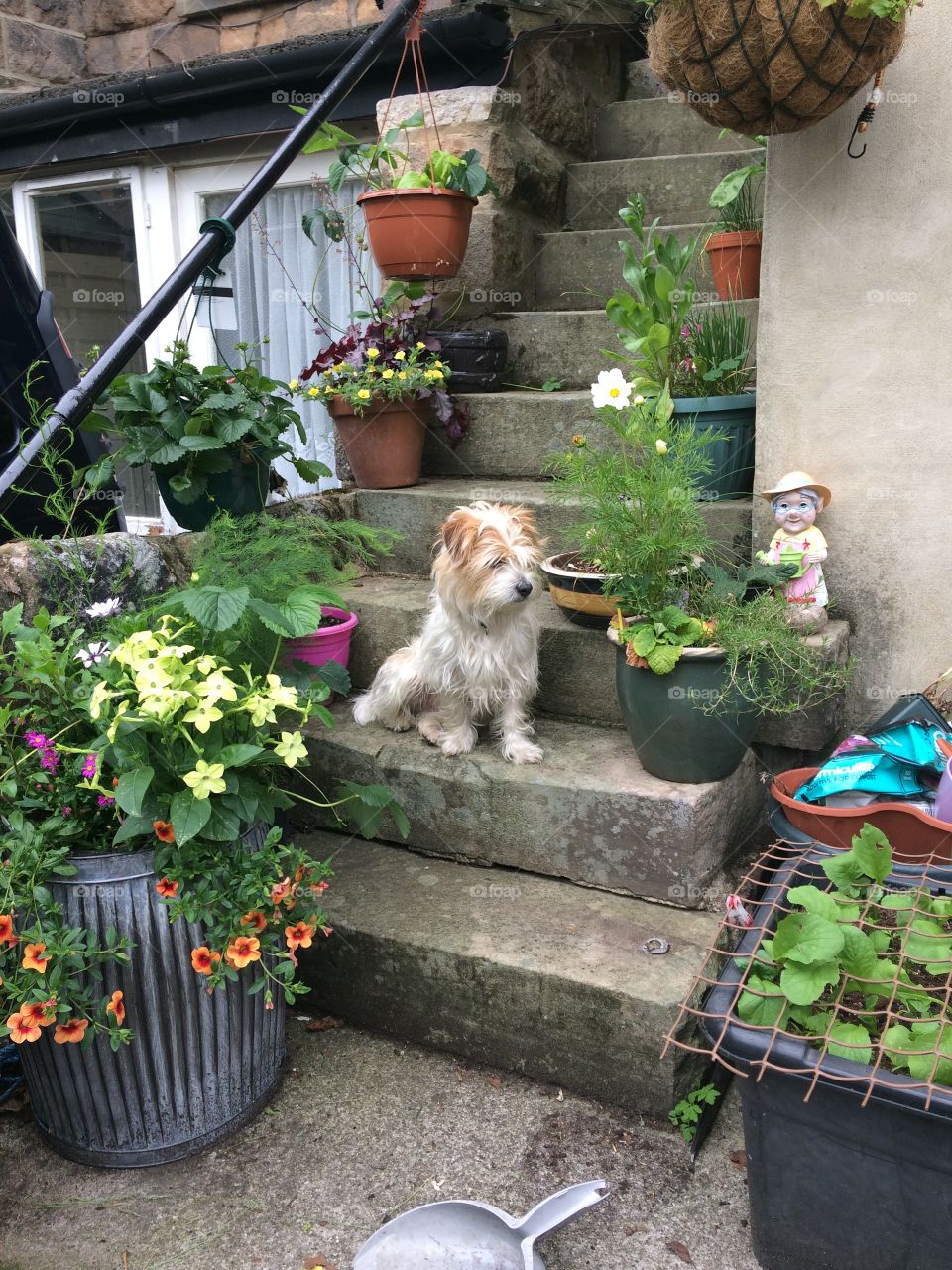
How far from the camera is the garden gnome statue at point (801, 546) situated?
283cm

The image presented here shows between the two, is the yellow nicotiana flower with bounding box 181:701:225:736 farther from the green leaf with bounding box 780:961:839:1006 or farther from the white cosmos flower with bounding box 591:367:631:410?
the white cosmos flower with bounding box 591:367:631:410

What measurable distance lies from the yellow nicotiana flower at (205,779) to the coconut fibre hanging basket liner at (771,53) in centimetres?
207

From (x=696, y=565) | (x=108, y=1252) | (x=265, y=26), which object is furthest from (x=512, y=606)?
(x=265, y=26)

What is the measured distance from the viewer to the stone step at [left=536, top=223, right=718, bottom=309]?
15.6 feet

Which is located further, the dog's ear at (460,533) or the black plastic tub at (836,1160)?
the dog's ear at (460,533)

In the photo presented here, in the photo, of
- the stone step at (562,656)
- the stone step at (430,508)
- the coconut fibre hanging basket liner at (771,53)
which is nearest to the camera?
the coconut fibre hanging basket liner at (771,53)

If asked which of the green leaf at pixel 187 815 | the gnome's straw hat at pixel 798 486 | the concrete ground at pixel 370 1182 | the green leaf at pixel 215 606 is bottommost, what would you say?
the concrete ground at pixel 370 1182

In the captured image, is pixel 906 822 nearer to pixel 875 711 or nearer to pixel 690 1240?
pixel 875 711

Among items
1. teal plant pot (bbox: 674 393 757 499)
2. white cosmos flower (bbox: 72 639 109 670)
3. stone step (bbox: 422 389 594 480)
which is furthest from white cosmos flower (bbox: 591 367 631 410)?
white cosmos flower (bbox: 72 639 109 670)

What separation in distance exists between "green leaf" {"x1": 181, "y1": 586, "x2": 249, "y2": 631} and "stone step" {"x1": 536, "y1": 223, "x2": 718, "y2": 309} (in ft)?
10.1

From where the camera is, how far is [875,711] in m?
3.04

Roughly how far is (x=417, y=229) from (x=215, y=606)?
8.48 ft

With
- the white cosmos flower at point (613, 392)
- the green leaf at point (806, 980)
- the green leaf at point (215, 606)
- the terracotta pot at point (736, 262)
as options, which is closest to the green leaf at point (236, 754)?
the green leaf at point (215, 606)

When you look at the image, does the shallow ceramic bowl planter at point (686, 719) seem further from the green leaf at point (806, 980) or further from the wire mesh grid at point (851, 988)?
the green leaf at point (806, 980)
